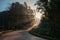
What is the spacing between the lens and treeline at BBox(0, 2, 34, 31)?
34594 millimetres

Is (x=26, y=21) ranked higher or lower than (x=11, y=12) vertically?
lower

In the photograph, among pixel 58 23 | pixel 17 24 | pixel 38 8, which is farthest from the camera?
pixel 17 24

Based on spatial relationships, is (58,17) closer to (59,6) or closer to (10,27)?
(59,6)

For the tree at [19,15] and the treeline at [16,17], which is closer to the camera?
the treeline at [16,17]

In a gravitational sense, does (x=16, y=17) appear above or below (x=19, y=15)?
below

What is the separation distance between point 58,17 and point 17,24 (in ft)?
116

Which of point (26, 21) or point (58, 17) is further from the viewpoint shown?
point (26, 21)

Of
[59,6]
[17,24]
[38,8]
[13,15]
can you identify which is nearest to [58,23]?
[59,6]

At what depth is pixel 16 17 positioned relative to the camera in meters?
36.0

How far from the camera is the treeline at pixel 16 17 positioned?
113ft

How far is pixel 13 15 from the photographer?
34.6 m

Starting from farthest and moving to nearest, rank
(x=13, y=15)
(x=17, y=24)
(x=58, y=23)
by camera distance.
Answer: (x=17, y=24) < (x=13, y=15) < (x=58, y=23)

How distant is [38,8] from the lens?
1780cm

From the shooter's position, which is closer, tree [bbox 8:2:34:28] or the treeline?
the treeline
